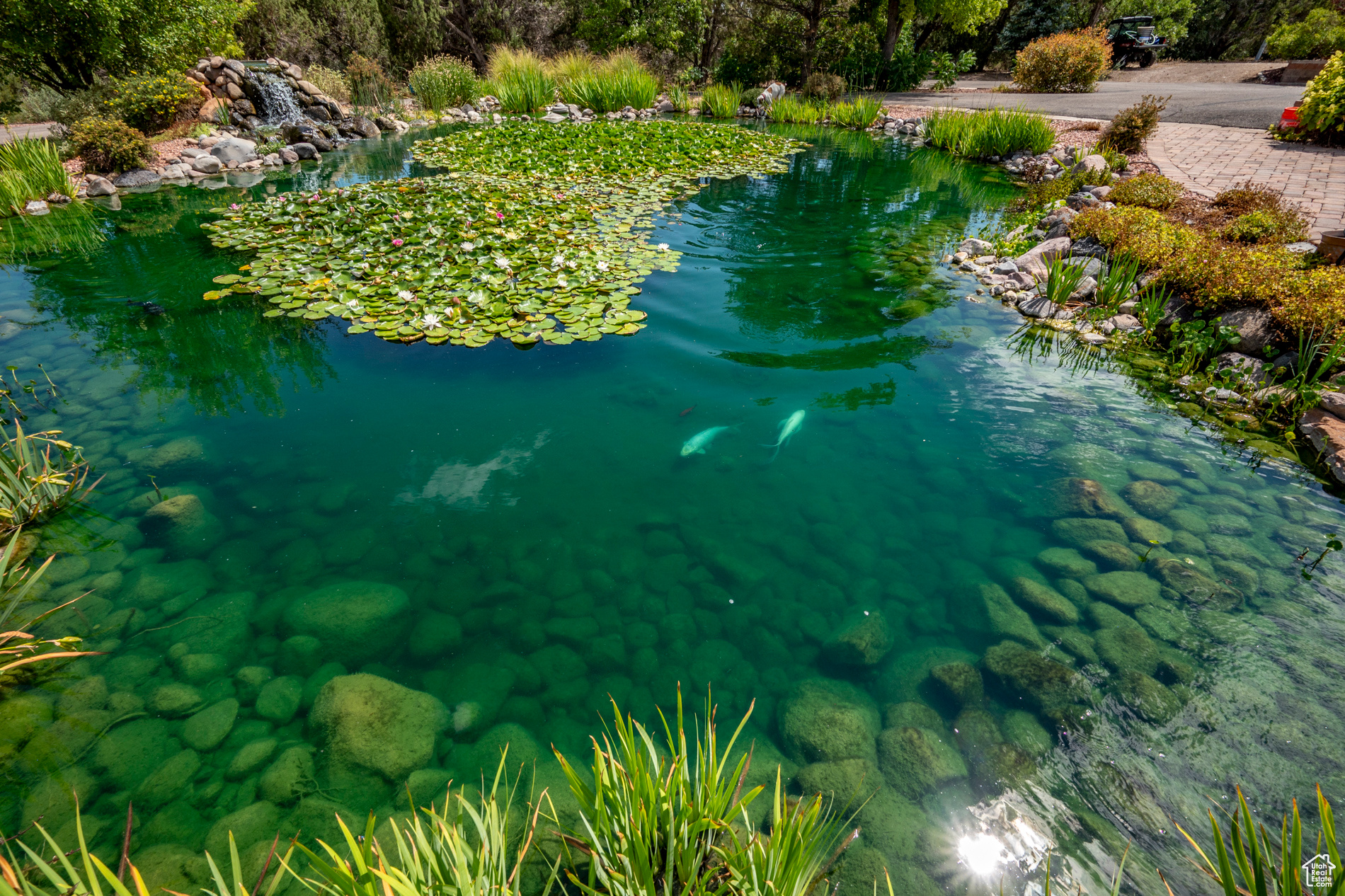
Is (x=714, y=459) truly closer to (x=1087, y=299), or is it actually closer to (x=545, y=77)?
(x=1087, y=299)

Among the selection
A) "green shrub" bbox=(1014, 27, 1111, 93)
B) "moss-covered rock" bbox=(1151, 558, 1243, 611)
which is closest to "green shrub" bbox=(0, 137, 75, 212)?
"moss-covered rock" bbox=(1151, 558, 1243, 611)

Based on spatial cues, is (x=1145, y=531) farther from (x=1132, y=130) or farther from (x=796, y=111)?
(x=796, y=111)

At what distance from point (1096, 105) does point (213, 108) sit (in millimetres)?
19316

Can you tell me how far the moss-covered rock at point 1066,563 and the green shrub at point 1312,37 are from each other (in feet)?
80.0

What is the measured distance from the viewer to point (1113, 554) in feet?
9.78

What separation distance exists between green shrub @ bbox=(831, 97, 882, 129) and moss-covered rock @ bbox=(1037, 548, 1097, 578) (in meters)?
14.6

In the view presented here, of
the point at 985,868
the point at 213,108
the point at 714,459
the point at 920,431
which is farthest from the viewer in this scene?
the point at 213,108

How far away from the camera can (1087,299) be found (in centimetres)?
564

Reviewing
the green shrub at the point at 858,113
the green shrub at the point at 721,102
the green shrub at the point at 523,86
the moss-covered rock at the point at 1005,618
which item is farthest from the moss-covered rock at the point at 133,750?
the green shrub at the point at 721,102

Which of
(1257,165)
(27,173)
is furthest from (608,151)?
(1257,165)

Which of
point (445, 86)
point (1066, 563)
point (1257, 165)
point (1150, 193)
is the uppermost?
point (445, 86)

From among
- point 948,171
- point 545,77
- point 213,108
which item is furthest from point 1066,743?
point 545,77

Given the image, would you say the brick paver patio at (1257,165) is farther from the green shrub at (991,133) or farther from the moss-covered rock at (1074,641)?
the moss-covered rock at (1074,641)

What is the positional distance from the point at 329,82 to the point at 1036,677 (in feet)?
61.5
